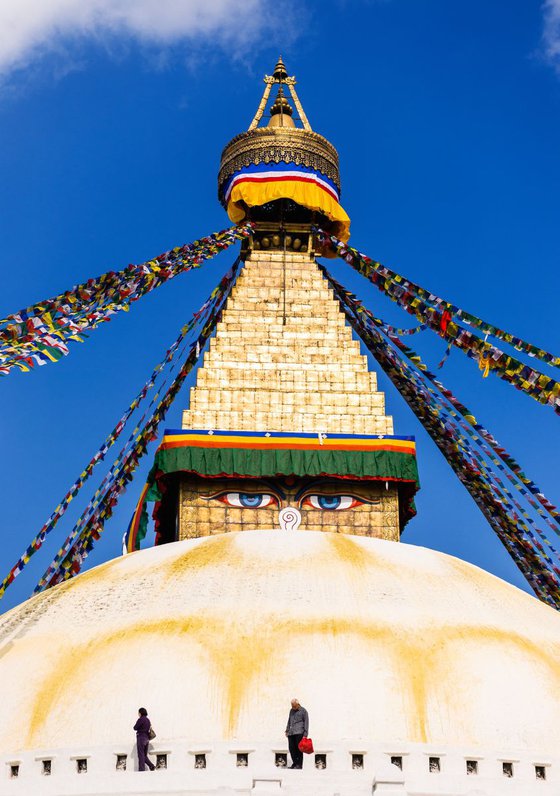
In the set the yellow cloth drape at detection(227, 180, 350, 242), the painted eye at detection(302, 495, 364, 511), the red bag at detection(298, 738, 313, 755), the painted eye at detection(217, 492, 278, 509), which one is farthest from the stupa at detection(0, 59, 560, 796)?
the yellow cloth drape at detection(227, 180, 350, 242)

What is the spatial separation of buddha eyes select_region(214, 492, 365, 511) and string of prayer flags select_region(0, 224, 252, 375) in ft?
10.8

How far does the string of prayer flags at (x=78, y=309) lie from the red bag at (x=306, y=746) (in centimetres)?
427

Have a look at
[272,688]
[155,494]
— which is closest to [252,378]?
[155,494]

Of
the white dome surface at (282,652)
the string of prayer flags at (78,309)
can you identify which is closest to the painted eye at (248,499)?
the string of prayer flags at (78,309)

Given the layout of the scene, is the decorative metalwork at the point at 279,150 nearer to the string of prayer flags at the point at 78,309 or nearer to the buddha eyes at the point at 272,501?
the string of prayer flags at the point at 78,309

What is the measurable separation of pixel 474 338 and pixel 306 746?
7.16 m

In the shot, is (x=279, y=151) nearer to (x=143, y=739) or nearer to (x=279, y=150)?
(x=279, y=150)

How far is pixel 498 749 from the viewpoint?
806 cm

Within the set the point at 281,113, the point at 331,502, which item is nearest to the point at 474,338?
the point at 331,502

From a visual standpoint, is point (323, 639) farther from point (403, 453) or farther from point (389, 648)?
point (403, 453)

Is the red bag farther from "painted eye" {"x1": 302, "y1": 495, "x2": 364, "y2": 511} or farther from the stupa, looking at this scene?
"painted eye" {"x1": 302, "y1": 495, "x2": 364, "y2": 511}

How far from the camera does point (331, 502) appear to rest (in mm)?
16516

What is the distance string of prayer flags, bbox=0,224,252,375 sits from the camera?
10477 millimetres

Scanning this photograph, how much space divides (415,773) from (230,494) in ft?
29.8
